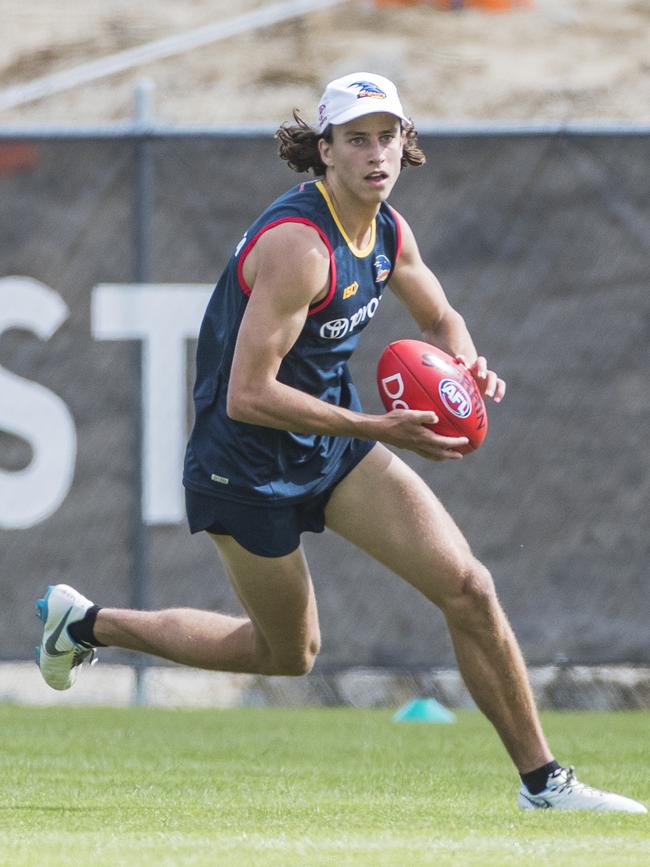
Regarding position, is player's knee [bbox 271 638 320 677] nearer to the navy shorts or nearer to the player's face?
the navy shorts

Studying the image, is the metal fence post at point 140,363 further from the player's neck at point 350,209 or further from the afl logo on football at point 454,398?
the afl logo on football at point 454,398

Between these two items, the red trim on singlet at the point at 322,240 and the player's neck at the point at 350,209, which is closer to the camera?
the red trim on singlet at the point at 322,240

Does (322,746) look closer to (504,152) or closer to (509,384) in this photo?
(509,384)

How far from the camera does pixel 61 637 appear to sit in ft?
20.5

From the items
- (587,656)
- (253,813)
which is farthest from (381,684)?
(253,813)

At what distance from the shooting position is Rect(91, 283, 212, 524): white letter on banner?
28.9 ft

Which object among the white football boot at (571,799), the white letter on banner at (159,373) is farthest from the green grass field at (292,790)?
the white letter on banner at (159,373)

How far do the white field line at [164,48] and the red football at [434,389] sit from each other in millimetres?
8500

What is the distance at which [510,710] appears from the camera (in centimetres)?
563

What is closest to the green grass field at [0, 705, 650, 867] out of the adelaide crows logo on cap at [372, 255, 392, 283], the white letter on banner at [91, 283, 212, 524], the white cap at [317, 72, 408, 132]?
the white letter on banner at [91, 283, 212, 524]

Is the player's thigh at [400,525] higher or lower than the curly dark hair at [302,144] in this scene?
lower

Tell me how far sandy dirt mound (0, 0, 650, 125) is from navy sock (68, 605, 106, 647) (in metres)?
8.71

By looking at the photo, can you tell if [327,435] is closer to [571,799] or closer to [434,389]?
[434,389]

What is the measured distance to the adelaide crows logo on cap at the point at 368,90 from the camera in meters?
5.58
